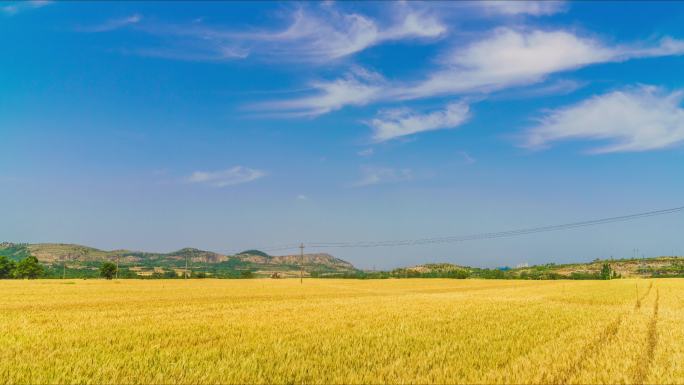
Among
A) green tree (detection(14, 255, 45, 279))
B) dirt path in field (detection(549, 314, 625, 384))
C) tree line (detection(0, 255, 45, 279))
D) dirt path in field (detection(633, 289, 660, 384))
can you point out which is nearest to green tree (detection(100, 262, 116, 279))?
green tree (detection(14, 255, 45, 279))

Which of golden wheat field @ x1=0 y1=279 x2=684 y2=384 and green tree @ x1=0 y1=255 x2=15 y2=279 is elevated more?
golden wheat field @ x1=0 y1=279 x2=684 y2=384

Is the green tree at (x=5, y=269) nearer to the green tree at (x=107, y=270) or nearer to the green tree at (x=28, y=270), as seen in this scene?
the green tree at (x=28, y=270)

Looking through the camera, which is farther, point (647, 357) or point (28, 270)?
point (28, 270)

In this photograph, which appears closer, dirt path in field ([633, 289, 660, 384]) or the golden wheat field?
the golden wheat field

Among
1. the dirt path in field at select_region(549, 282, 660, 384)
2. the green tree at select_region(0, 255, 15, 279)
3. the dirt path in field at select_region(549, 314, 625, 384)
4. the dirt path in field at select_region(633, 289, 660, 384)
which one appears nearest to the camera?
the dirt path in field at select_region(549, 314, 625, 384)

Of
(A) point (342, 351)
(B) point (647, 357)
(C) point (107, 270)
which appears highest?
(A) point (342, 351)

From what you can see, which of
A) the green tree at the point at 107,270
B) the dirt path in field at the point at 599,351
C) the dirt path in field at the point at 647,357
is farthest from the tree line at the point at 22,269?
the dirt path in field at the point at 647,357


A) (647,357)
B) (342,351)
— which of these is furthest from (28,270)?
(647,357)

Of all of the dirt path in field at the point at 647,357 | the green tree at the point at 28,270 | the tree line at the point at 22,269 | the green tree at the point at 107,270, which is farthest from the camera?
the tree line at the point at 22,269

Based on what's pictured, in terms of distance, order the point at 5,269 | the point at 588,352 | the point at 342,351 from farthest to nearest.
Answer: the point at 5,269, the point at 588,352, the point at 342,351

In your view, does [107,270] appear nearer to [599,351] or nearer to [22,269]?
[22,269]

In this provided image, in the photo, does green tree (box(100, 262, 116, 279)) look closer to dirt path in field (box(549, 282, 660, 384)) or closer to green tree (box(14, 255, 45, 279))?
green tree (box(14, 255, 45, 279))

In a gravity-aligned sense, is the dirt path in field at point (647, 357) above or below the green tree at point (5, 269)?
above

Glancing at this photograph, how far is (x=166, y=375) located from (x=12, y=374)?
2.95 meters
